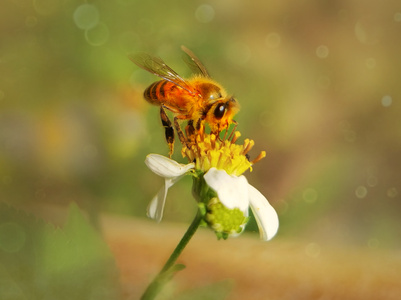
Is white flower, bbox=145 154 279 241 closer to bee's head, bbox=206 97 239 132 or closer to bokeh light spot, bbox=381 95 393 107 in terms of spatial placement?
bee's head, bbox=206 97 239 132

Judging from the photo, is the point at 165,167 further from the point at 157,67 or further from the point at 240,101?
the point at 240,101

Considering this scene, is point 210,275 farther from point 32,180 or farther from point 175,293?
point 32,180

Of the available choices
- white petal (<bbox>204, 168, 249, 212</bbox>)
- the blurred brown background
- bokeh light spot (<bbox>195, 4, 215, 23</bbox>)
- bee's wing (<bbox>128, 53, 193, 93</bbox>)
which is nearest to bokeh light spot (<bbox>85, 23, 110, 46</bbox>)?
the blurred brown background

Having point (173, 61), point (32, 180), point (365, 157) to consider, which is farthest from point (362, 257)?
point (32, 180)

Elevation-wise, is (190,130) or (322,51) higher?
(322,51)

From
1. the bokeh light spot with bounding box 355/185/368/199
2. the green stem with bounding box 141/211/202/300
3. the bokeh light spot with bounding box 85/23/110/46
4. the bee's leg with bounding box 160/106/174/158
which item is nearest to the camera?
the green stem with bounding box 141/211/202/300

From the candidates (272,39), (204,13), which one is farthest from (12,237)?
(272,39)

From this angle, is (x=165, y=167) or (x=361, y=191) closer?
(x=165, y=167)
